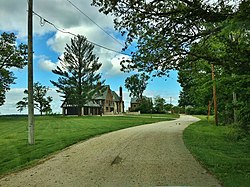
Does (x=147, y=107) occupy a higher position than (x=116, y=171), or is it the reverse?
(x=147, y=107)

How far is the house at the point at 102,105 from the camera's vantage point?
65750mm

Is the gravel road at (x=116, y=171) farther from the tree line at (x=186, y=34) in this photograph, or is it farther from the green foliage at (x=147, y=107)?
the green foliage at (x=147, y=107)

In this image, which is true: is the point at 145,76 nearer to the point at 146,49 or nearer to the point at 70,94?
the point at 146,49

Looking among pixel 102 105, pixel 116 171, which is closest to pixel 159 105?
pixel 102 105

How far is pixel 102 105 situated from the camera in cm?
7919

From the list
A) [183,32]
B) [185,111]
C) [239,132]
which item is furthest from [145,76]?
[185,111]

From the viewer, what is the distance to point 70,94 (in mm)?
52719

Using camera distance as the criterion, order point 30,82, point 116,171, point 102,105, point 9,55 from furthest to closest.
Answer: point 102,105 < point 9,55 < point 30,82 < point 116,171

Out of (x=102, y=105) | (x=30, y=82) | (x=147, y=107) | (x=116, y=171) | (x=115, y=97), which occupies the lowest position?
(x=116, y=171)

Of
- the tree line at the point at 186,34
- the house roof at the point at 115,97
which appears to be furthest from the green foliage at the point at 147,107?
the tree line at the point at 186,34

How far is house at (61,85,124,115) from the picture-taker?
65750 mm

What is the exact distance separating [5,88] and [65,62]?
10.8 meters

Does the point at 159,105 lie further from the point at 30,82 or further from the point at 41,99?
the point at 30,82

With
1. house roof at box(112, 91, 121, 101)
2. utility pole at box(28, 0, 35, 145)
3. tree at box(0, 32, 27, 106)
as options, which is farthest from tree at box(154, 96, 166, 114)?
utility pole at box(28, 0, 35, 145)
